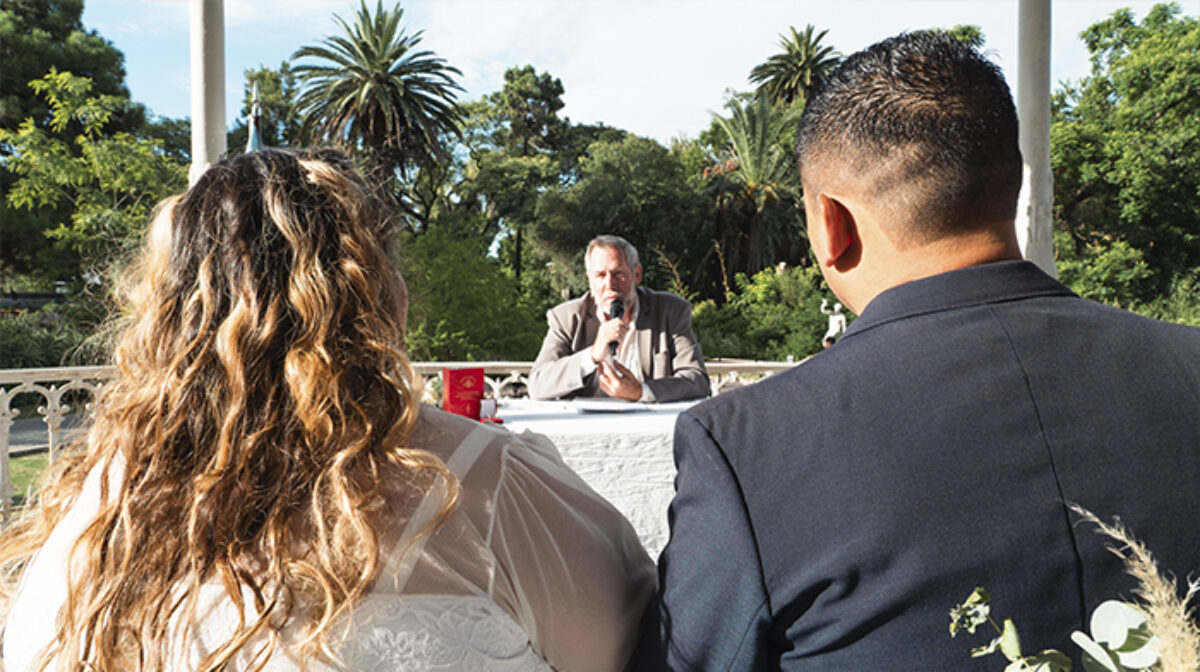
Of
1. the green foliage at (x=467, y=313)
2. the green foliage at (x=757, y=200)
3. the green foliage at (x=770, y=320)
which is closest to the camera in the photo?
the green foliage at (x=467, y=313)

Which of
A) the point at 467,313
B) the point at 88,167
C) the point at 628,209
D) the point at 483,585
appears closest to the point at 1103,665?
the point at 483,585

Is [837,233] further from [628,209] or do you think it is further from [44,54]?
[628,209]

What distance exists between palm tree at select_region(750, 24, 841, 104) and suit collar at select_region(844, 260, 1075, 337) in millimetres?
32975

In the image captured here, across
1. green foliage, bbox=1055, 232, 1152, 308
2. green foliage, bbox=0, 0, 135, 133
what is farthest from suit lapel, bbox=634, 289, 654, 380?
green foliage, bbox=1055, 232, 1152, 308

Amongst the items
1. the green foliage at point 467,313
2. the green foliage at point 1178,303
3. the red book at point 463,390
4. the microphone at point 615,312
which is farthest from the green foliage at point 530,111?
the red book at point 463,390

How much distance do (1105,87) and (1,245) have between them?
31237 millimetres

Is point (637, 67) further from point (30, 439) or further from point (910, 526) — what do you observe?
point (910, 526)

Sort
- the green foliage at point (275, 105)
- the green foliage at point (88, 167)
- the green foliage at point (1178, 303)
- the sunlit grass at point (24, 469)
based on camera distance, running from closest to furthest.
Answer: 1. the sunlit grass at point (24, 469)
2. the green foliage at point (88, 167)
3. the green foliage at point (1178, 303)
4. the green foliage at point (275, 105)

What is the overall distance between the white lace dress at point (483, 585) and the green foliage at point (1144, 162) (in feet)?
Answer: 79.9

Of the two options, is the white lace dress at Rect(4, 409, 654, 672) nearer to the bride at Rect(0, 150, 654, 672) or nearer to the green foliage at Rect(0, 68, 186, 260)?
the bride at Rect(0, 150, 654, 672)

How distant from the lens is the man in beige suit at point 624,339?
386cm

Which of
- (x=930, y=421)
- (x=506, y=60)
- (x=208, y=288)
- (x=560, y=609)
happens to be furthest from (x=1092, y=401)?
(x=506, y=60)

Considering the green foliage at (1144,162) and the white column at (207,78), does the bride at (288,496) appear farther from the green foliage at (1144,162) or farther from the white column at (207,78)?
the green foliage at (1144,162)

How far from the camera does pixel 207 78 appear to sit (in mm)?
4109
